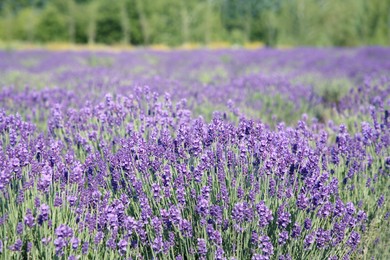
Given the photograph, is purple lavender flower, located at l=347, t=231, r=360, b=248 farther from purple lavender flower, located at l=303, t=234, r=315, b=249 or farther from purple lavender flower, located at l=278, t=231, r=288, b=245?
purple lavender flower, located at l=278, t=231, r=288, b=245

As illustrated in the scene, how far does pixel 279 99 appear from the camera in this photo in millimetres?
5242

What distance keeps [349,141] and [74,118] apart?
1.81 metres

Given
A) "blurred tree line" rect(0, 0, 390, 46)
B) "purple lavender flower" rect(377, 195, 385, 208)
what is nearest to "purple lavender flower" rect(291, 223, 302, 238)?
"purple lavender flower" rect(377, 195, 385, 208)

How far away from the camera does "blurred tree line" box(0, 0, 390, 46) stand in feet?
90.8

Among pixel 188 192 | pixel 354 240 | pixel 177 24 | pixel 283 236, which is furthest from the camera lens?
pixel 177 24

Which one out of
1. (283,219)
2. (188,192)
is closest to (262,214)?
(283,219)

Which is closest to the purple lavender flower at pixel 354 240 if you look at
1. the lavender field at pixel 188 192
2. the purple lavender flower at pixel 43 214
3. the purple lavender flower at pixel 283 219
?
Answer: the lavender field at pixel 188 192

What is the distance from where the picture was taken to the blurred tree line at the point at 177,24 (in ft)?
90.8

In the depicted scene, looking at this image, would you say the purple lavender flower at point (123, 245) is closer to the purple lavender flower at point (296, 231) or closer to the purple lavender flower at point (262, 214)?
the purple lavender flower at point (262, 214)

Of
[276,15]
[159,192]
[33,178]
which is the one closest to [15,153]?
[33,178]

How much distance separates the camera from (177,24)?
2931 centimetres

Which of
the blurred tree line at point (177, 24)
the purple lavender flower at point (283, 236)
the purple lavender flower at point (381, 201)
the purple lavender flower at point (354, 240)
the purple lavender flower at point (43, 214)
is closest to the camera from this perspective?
the purple lavender flower at point (43, 214)

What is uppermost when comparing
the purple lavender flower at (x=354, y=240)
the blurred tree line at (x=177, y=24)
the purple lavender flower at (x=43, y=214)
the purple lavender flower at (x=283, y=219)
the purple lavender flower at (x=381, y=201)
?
the blurred tree line at (x=177, y=24)

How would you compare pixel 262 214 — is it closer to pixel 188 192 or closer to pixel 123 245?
pixel 188 192
